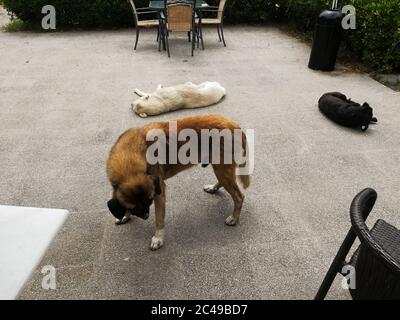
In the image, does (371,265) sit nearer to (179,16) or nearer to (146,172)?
(146,172)

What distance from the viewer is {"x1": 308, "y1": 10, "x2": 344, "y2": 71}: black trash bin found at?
670 cm

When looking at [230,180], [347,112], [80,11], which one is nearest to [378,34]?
[347,112]

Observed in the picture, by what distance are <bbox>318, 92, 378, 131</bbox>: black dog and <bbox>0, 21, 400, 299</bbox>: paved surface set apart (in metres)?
0.17

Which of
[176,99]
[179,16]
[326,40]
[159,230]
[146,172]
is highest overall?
[179,16]

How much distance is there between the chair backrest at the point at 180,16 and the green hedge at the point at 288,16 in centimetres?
321

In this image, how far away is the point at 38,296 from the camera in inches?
103

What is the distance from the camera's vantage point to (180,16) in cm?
760

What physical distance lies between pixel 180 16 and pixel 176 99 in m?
3.03

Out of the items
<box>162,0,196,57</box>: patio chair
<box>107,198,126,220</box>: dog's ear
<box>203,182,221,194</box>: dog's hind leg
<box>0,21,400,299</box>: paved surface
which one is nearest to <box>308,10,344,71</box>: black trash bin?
<box>0,21,400,299</box>: paved surface

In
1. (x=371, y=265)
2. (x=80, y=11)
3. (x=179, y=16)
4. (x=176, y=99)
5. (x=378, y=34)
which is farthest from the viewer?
(x=80, y=11)

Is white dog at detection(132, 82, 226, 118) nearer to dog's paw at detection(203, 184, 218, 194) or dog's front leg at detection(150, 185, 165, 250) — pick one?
dog's paw at detection(203, 184, 218, 194)

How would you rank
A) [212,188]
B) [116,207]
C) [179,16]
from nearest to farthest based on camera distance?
[116,207] → [212,188] → [179,16]

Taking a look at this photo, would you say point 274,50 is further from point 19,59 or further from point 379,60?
point 19,59

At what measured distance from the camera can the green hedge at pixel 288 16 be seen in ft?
22.2
